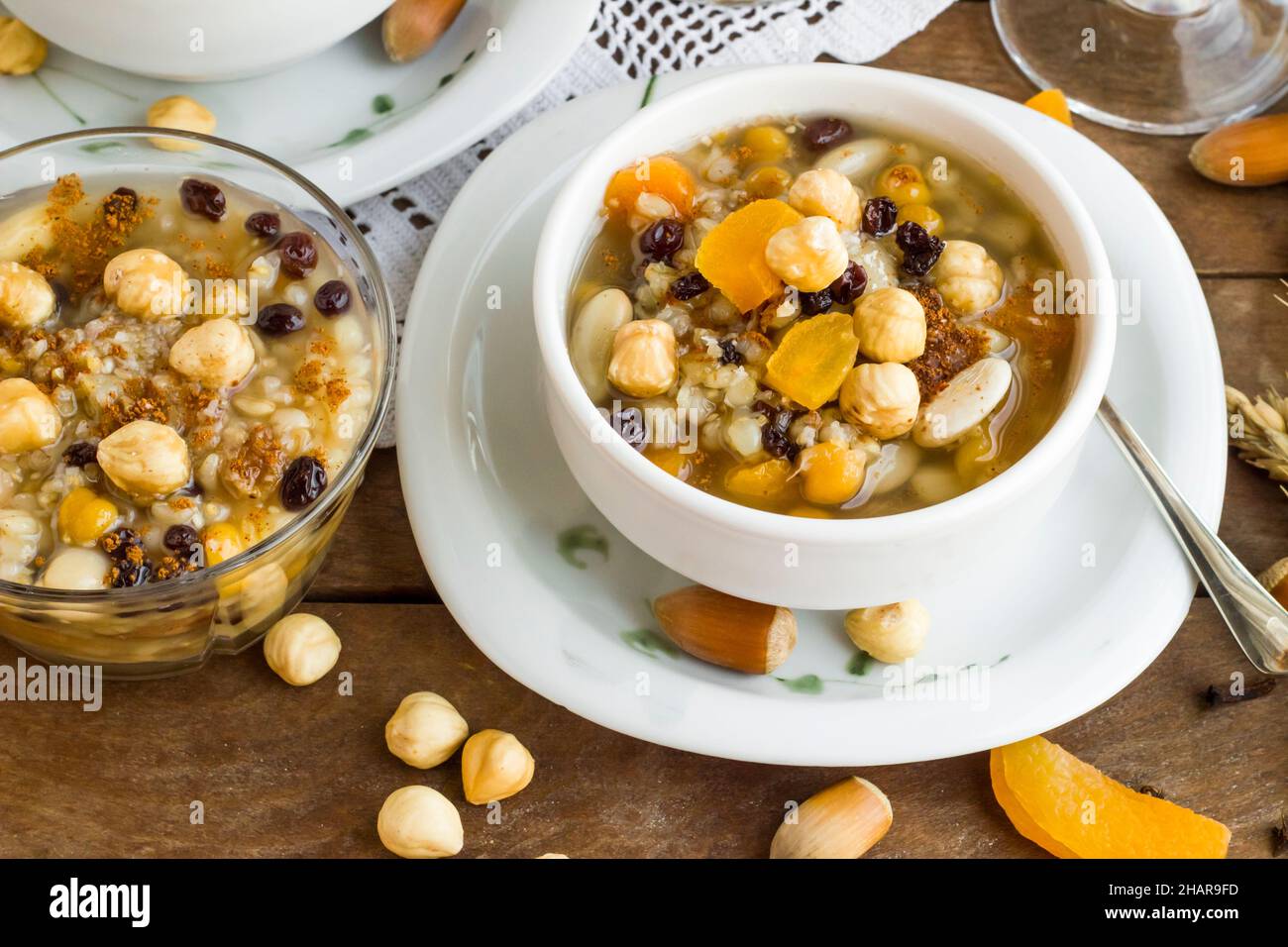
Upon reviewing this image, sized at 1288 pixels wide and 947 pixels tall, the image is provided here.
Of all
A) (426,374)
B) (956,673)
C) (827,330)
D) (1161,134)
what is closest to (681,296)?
(827,330)

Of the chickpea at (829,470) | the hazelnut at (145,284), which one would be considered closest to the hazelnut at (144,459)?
the hazelnut at (145,284)

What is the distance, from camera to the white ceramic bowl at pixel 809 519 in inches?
45.0

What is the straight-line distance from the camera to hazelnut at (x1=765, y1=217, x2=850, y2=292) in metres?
1.19

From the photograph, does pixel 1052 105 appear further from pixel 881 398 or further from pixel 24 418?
pixel 24 418

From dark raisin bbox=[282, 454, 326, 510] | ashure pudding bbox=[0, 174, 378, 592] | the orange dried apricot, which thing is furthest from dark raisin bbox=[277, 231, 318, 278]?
the orange dried apricot

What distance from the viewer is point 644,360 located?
1201 millimetres

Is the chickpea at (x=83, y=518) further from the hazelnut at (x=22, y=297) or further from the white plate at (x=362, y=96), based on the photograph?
the white plate at (x=362, y=96)

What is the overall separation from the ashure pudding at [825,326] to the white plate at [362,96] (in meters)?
0.34

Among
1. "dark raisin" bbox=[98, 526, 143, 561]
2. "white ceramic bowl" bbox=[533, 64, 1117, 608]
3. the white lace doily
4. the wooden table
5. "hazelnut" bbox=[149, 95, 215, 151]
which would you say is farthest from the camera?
the white lace doily

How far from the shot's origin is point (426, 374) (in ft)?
4.61

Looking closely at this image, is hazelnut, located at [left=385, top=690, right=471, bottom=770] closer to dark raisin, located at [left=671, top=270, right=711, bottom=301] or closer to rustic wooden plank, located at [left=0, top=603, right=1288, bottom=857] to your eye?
rustic wooden plank, located at [left=0, top=603, right=1288, bottom=857]

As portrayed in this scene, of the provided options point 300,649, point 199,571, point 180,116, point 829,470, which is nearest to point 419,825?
point 300,649

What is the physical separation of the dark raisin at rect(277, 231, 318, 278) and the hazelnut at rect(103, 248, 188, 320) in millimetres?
112

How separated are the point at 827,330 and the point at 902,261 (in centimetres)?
14
